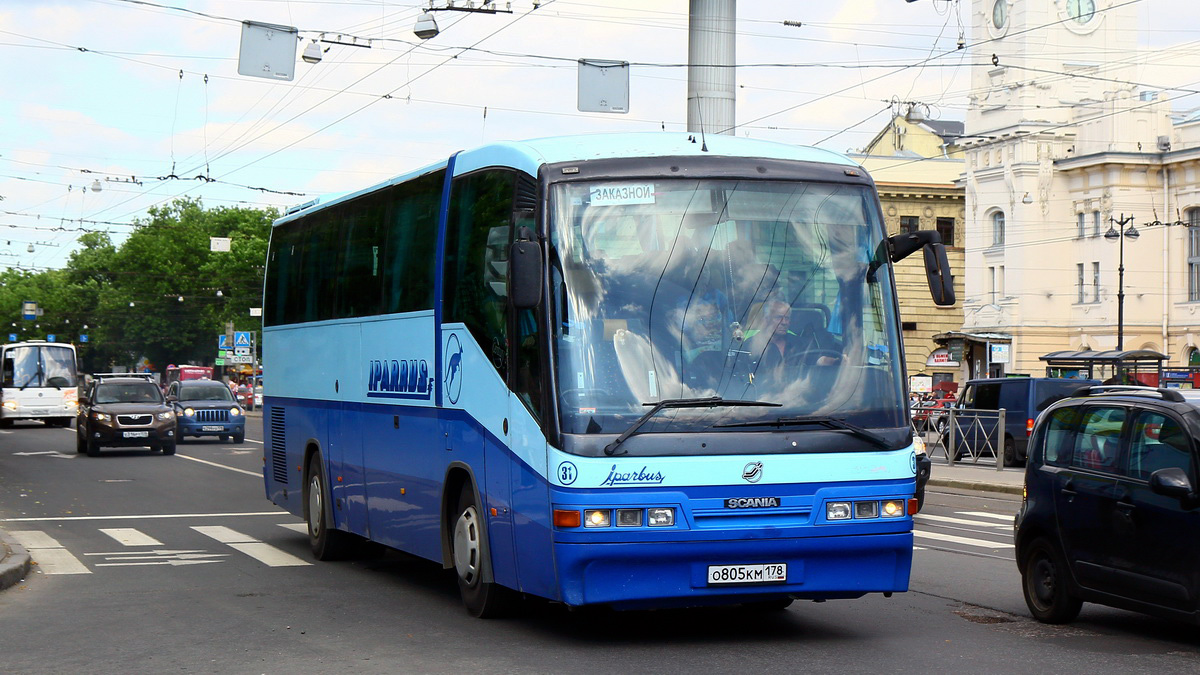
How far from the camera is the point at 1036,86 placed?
7281 cm

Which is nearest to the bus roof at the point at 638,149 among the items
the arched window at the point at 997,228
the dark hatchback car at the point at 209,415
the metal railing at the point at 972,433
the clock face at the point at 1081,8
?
the metal railing at the point at 972,433

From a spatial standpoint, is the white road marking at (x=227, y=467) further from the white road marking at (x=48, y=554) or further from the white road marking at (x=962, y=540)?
the white road marking at (x=962, y=540)

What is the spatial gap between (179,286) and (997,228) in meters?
65.7

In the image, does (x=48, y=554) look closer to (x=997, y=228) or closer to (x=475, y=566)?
→ (x=475, y=566)

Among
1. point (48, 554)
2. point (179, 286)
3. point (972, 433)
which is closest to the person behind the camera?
point (48, 554)

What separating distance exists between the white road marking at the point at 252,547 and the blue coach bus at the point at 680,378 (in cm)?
439

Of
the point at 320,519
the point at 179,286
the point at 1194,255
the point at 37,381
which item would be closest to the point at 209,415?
A: the point at 37,381

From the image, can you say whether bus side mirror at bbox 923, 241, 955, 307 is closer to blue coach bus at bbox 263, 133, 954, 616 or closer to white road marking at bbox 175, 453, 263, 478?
blue coach bus at bbox 263, 133, 954, 616

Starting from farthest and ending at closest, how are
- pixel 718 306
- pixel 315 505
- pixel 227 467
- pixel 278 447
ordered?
pixel 227 467 → pixel 278 447 → pixel 315 505 → pixel 718 306

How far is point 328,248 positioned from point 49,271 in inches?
6599

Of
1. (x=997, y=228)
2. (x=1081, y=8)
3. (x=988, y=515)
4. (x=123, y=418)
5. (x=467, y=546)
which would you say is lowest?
(x=988, y=515)

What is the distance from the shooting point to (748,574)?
9.17 meters

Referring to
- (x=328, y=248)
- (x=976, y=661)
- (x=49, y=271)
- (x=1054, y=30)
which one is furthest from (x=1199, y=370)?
(x=49, y=271)

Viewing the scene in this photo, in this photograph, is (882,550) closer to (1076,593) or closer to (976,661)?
(976,661)
